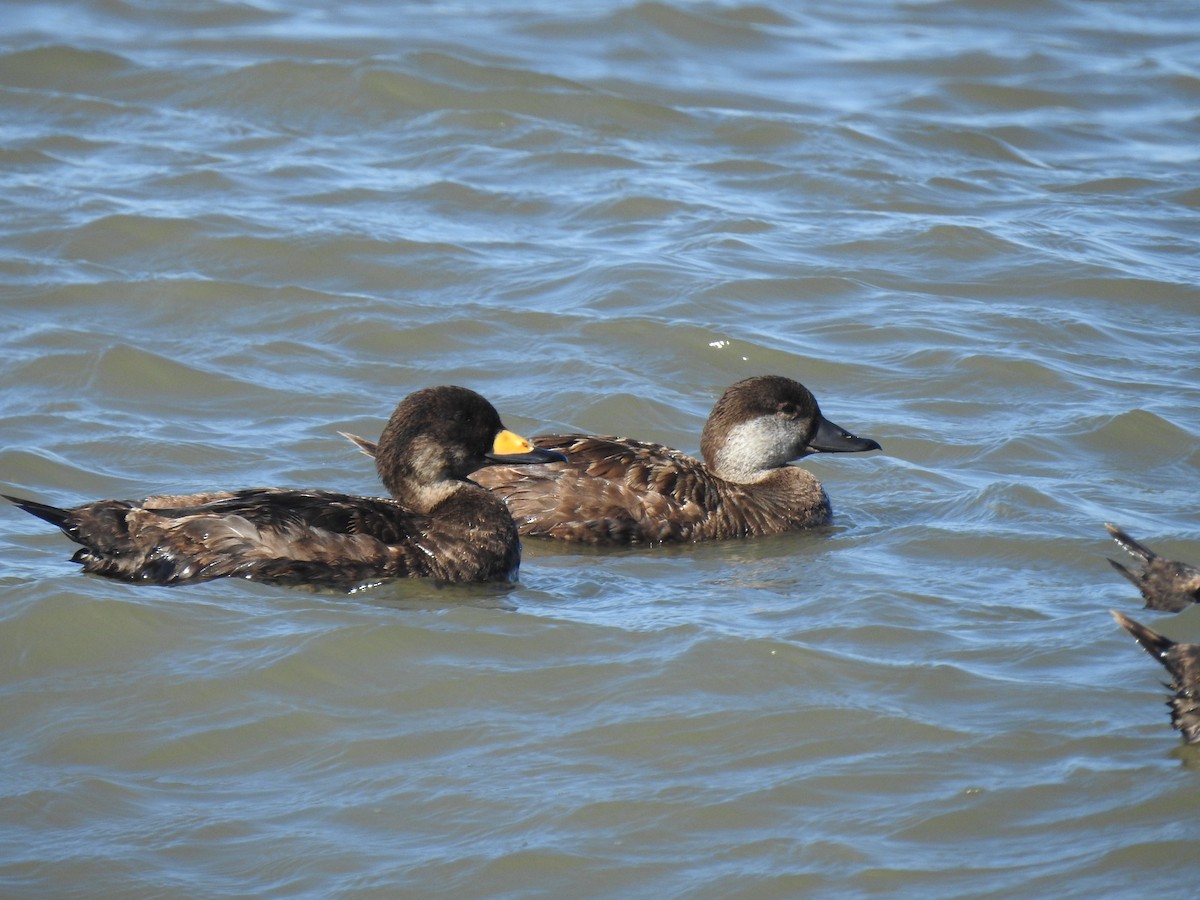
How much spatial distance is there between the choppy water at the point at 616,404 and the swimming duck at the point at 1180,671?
0.10 metres

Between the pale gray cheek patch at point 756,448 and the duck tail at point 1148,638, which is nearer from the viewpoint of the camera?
the duck tail at point 1148,638

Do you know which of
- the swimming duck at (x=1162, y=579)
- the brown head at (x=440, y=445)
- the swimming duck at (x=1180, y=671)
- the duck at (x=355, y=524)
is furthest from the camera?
the brown head at (x=440, y=445)

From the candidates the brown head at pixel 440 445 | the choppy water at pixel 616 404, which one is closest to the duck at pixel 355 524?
the brown head at pixel 440 445

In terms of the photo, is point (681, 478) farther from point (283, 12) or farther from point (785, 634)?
point (283, 12)

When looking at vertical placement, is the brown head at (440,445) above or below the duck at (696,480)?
above

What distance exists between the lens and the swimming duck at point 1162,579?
664cm

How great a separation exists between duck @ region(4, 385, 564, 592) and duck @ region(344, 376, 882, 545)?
16.9 inches

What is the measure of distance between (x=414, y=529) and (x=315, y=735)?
1.72 meters

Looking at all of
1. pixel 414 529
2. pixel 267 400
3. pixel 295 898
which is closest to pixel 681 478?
pixel 414 529

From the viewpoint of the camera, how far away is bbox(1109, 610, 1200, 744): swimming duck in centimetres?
582

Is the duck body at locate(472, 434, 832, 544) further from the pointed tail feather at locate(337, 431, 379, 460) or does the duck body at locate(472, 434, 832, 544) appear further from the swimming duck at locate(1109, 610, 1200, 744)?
the swimming duck at locate(1109, 610, 1200, 744)

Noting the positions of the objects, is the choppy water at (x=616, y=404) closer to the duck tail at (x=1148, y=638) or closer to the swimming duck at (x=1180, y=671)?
the swimming duck at (x=1180, y=671)

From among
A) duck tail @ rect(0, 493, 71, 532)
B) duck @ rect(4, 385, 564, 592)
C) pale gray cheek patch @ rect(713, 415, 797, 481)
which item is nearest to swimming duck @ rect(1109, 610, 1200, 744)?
duck @ rect(4, 385, 564, 592)

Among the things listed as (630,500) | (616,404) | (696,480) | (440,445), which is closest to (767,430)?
(696,480)
